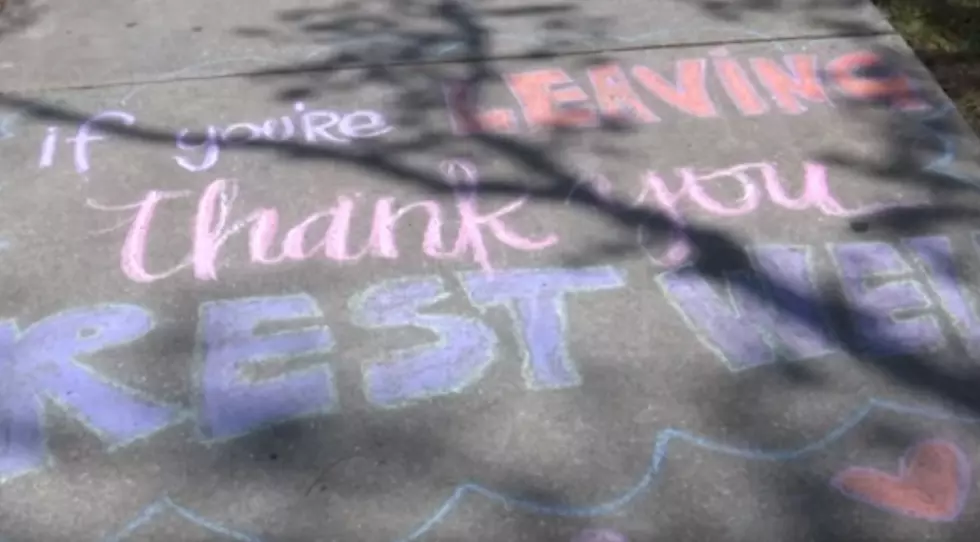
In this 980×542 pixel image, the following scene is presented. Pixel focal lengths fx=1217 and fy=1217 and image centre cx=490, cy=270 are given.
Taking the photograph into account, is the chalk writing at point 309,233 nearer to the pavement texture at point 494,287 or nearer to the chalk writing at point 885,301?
the pavement texture at point 494,287

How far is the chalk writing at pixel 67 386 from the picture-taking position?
2.72 meters

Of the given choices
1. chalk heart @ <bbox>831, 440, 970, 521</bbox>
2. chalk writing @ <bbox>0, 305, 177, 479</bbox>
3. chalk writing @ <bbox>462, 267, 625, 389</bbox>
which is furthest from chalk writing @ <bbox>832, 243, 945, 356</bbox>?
chalk writing @ <bbox>0, 305, 177, 479</bbox>

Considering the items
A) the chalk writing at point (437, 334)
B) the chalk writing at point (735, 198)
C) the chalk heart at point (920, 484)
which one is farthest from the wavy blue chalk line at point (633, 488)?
the chalk writing at point (735, 198)

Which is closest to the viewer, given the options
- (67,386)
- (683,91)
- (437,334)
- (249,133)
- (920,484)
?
(920,484)

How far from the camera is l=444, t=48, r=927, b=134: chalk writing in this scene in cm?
391

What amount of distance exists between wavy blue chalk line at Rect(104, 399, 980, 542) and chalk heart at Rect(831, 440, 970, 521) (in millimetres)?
104

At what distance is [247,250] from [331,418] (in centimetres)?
74

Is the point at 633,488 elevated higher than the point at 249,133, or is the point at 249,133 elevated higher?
the point at 633,488

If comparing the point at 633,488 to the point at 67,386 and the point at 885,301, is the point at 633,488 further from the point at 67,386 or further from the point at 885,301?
the point at 67,386

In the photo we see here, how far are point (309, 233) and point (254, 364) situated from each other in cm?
59

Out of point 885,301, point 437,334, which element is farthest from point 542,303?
point 885,301

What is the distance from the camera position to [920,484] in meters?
2.50

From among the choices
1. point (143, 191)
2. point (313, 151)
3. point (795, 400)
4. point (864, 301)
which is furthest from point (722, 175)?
point (143, 191)

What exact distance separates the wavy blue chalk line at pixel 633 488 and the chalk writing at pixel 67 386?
28cm
